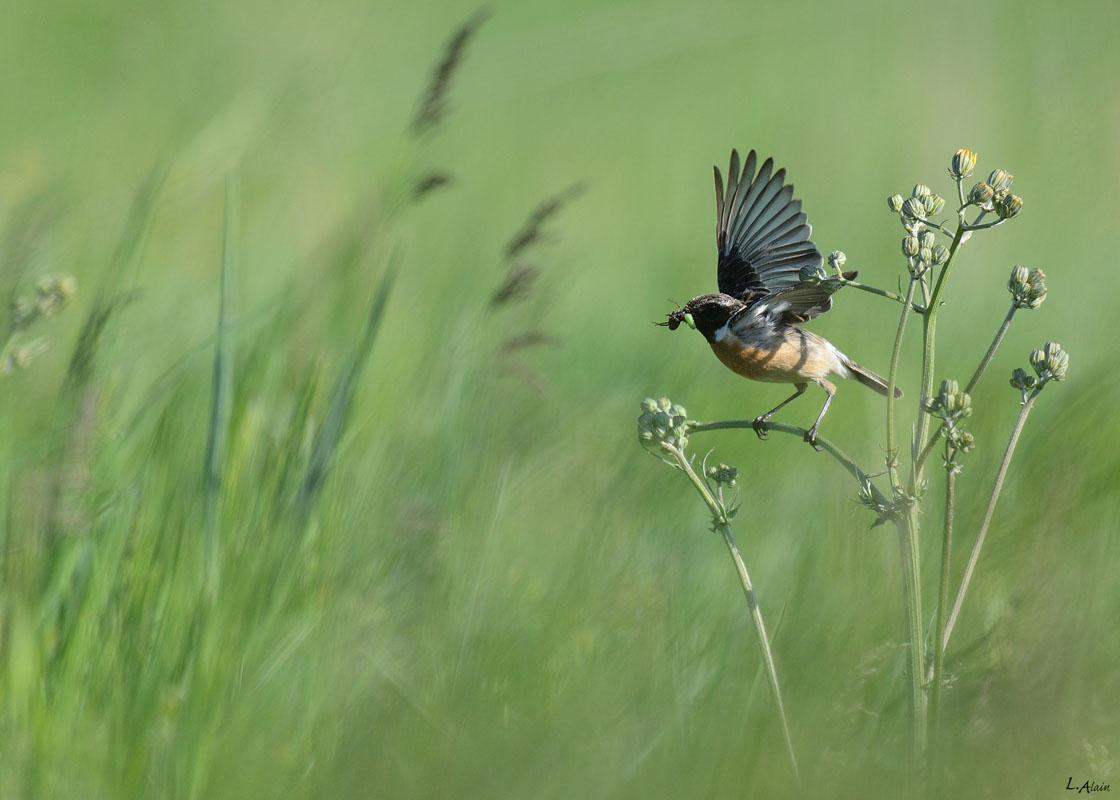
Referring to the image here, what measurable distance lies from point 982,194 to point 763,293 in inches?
33.0

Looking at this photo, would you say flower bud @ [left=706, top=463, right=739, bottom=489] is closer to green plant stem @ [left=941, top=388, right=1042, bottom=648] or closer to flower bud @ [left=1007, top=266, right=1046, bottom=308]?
green plant stem @ [left=941, top=388, right=1042, bottom=648]

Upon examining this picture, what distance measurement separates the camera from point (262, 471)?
2.14m

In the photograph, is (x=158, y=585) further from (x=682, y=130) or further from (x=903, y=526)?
(x=682, y=130)

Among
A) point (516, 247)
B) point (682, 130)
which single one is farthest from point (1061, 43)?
point (516, 247)

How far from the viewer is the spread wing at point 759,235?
2.34m

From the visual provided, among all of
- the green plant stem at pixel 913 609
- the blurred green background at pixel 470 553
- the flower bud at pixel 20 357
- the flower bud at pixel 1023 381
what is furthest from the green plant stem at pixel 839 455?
the flower bud at pixel 20 357

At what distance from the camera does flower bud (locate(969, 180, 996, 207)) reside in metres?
1.63

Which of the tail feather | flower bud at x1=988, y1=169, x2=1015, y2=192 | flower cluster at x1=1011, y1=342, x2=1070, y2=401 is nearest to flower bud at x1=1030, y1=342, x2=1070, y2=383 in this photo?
flower cluster at x1=1011, y1=342, x2=1070, y2=401

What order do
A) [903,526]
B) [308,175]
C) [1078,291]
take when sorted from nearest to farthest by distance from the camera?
1. [903,526]
2. [1078,291]
3. [308,175]

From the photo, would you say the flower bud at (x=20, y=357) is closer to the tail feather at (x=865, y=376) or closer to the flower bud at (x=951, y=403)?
the flower bud at (x=951, y=403)

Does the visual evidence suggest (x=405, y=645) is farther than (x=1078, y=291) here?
No

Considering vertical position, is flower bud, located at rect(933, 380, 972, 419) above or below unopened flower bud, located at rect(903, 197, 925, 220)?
below

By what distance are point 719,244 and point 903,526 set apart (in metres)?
1.05

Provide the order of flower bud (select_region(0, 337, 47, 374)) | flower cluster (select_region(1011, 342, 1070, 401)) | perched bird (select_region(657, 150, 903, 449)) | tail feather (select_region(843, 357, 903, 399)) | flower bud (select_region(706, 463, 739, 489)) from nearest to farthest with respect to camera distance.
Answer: flower cluster (select_region(1011, 342, 1070, 401)) < flower bud (select_region(706, 463, 739, 489)) < flower bud (select_region(0, 337, 47, 374)) < perched bird (select_region(657, 150, 903, 449)) < tail feather (select_region(843, 357, 903, 399))
